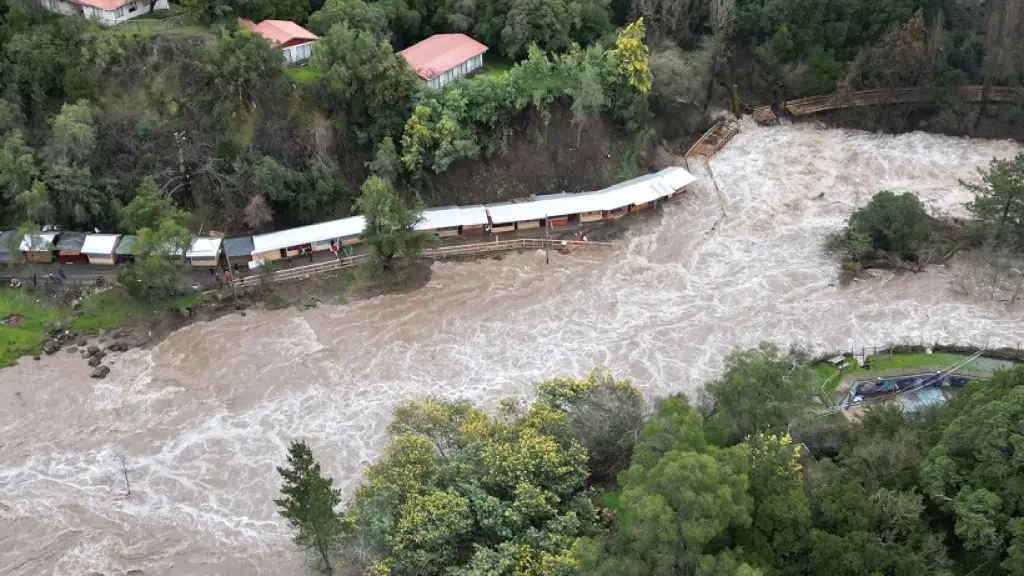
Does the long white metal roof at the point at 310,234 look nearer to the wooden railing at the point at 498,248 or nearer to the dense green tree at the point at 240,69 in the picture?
the wooden railing at the point at 498,248

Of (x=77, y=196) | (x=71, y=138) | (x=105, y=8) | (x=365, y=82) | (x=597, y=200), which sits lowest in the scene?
(x=597, y=200)

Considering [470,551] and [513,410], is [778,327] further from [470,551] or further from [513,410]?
[470,551]

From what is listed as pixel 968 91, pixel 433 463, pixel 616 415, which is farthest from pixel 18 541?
pixel 968 91

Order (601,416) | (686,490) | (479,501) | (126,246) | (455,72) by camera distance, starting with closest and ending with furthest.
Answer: (686,490), (479,501), (601,416), (126,246), (455,72)

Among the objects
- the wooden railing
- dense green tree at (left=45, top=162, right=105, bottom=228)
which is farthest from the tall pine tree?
dense green tree at (left=45, top=162, right=105, bottom=228)

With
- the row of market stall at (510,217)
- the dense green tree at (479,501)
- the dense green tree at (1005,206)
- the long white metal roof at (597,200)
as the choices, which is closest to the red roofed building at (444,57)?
the row of market stall at (510,217)

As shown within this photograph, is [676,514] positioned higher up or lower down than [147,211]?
lower down

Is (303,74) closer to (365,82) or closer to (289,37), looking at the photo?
(289,37)

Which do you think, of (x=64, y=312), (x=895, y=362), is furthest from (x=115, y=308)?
(x=895, y=362)
